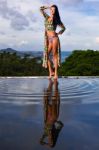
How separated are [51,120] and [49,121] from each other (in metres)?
0.09

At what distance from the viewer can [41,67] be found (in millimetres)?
17703

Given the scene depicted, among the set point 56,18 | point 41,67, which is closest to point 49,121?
point 56,18

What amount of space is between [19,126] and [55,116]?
88 cm

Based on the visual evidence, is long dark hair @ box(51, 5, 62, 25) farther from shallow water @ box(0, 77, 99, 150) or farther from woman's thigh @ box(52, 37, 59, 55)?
shallow water @ box(0, 77, 99, 150)

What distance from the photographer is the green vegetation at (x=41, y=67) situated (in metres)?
16.4

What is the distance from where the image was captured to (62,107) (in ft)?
21.2

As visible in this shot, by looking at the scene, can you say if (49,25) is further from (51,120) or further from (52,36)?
(51,120)

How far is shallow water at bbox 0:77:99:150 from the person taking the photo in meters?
4.14

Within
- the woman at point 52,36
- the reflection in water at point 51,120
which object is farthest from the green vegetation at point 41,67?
the reflection in water at point 51,120

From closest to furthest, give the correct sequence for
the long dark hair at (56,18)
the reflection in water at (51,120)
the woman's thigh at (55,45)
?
the reflection in water at (51,120) → the long dark hair at (56,18) → the woman's thigh at (55,45)

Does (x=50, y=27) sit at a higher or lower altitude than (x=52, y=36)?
higher

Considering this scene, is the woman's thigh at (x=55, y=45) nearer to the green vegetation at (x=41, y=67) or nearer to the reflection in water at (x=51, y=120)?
the reflection in water at (x=51, y=120)

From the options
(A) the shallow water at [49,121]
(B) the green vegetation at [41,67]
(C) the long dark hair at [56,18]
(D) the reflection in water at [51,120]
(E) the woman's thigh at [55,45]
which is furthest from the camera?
(B) the green vegetation at [41,67]

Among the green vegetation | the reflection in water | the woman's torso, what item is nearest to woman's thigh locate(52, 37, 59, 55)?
the woman's torso
